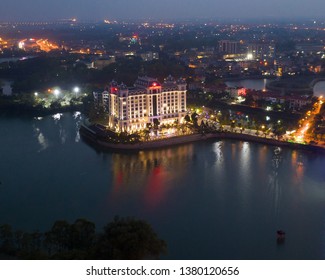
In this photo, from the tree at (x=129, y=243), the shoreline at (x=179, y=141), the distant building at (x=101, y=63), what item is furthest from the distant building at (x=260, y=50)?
the tree at (x=129, y=243)

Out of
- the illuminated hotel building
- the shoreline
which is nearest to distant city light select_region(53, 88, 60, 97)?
the illuminated hotel building

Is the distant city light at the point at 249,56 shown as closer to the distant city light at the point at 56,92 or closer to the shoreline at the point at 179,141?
the distant city light at the point at 56,92

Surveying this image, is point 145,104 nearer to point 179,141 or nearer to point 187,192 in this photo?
point 179,141

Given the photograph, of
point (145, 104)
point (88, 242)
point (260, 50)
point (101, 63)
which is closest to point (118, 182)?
point (88, 242)

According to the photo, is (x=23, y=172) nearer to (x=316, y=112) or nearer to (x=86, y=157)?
(x=86, y=157)

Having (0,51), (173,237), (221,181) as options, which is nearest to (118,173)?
(221,181)

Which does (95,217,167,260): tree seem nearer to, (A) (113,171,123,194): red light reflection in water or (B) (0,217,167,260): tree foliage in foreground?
(B) (0,217,167,260): tree foliage in foreground

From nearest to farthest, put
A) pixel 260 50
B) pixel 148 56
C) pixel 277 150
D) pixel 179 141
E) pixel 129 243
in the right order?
pixel 129 243 → pixel 277 150 → pixel 179 141 → pixel 148 56 → pixel 260 50
